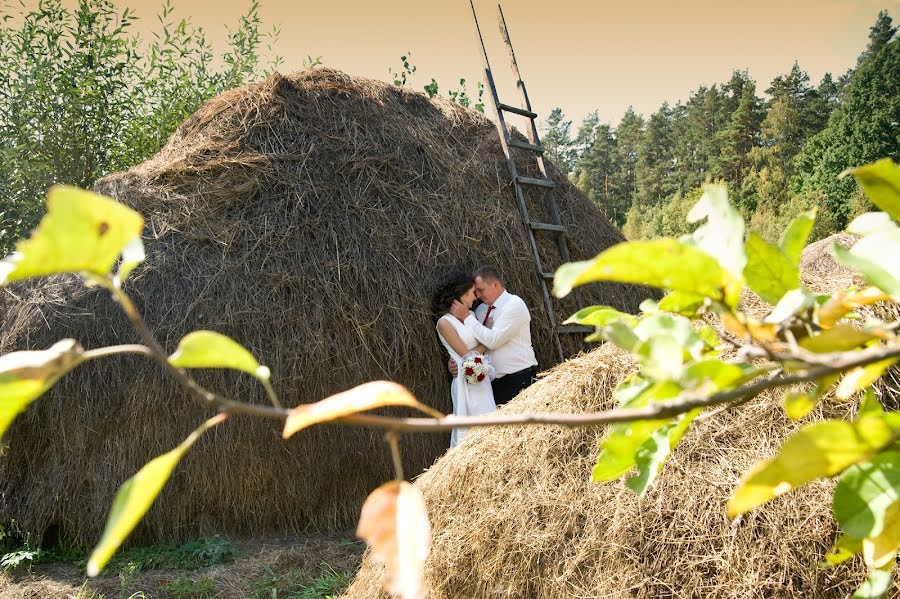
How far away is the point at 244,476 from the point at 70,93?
5.62 meters

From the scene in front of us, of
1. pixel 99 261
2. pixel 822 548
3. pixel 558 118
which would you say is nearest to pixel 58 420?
pixel 822 548

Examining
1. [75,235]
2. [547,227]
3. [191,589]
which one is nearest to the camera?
[75,235]

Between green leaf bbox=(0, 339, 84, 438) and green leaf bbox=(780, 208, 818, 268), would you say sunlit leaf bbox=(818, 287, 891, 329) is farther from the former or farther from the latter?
green leaf bbox=(0, 339, 84, 438)

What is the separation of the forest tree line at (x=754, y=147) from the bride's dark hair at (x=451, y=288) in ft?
72.7

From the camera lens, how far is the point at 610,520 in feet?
8.20

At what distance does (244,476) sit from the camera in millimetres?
5516

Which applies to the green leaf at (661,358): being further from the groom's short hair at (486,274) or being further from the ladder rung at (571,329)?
the ladder rung at (571,329)

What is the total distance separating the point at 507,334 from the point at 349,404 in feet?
17.4

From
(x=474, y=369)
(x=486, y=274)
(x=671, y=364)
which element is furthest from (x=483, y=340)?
(x=671, y=364)

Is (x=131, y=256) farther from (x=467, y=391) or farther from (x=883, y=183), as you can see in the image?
(x=467, y=391)

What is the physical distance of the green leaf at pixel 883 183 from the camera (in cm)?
55

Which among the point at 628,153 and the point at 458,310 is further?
the point at 628,153

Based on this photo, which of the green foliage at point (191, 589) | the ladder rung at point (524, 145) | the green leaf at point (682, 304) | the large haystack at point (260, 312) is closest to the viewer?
the green leaf at point (682, 304)

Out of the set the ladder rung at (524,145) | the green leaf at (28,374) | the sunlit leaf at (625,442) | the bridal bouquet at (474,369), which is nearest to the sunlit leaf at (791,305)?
the sunlit leaf at (625,442)
